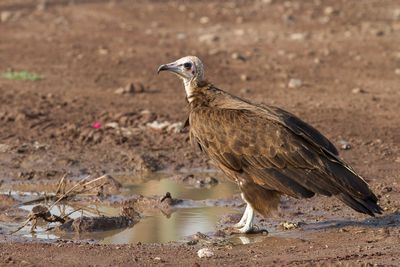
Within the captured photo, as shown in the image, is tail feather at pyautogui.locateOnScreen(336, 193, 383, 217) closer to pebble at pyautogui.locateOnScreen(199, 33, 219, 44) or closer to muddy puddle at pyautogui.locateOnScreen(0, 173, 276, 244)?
muddy puddle at pyautogui.locateOnScreen(0, 173, 276, 244)

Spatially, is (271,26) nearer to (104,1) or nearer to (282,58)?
(282,58)

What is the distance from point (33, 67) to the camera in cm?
1631

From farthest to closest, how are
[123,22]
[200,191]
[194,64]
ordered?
[123,22]
[200,191]
[194,64]

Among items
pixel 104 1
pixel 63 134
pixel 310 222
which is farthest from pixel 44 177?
pixel 104 1

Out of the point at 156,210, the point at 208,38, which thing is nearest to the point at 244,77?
the point at 208,38

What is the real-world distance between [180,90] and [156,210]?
17.2 feet

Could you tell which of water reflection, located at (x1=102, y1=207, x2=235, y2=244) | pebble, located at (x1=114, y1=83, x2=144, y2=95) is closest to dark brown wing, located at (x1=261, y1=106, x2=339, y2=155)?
water reflection, located at (x1=102, y1=207, x2=235, y2=244)

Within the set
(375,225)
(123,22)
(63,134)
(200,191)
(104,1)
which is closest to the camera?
(375,225)

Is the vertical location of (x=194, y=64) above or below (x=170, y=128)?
above

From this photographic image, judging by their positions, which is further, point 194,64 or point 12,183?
point 12,183

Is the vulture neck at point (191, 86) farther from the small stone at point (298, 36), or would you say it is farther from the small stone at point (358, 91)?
the small stone at point (298, 36)

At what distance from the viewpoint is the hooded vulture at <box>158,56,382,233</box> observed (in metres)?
8.13

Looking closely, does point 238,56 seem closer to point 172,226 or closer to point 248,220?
point 172,226

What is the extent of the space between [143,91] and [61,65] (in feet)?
8.53
